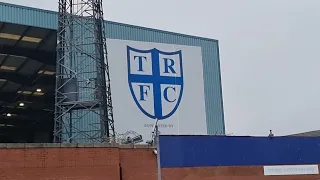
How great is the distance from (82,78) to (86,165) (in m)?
14.9

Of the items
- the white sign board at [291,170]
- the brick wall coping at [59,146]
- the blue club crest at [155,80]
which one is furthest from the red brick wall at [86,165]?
the blue club crest at [155,80]

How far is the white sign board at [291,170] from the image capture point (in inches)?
1066

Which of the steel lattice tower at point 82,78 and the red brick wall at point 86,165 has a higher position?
the steel lattice tower at point 82,78

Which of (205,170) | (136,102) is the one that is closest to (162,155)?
(205,170)

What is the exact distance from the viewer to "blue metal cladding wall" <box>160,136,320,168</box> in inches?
958

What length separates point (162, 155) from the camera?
2400 centimetres

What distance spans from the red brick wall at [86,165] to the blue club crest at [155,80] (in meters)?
14.0

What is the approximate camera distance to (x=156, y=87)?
39.1 m

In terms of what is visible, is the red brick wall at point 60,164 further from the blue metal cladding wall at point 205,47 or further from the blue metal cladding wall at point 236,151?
the blue metal cladding wall at point 205,47

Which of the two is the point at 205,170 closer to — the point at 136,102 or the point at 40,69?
the point at 136,102

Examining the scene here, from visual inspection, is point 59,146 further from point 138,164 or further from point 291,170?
point 291,170

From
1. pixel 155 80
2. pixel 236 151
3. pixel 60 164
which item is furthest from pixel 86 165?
pixel 155 80

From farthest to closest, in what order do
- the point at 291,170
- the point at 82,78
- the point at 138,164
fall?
the point at 82,78 → the point at 291,170 → the point at 138,164

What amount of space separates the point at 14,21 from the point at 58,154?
14.5 metres
